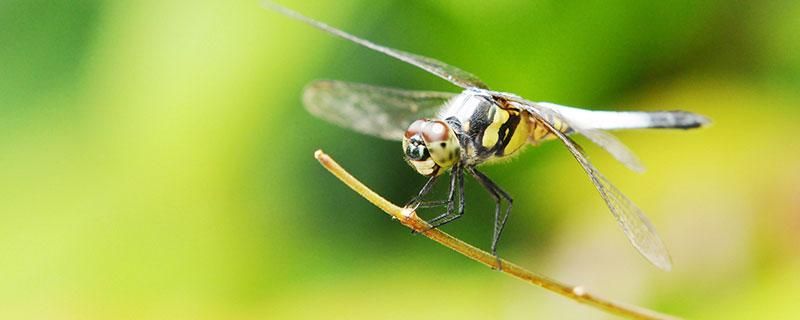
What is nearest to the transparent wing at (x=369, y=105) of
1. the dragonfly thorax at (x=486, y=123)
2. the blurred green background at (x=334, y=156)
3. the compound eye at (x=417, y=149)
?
the dragonfly thorax at (x=486, y=123)

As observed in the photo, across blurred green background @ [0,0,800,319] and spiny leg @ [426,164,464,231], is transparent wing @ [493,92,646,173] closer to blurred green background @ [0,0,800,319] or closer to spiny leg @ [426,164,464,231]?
spiny leg @ [426,164,464,231]

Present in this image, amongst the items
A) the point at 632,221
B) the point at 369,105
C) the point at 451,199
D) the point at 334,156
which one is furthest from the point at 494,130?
the point at 334,156

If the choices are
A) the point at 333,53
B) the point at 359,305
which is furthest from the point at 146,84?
the point at 359,305

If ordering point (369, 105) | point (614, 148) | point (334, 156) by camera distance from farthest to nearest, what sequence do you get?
point (334, 156) → point (369, 105) → point (614, 148)

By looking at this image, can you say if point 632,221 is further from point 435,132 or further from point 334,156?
point 334,156

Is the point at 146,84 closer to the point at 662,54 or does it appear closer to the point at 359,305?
the point at 359,305

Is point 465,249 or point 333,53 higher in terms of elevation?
point 333,53
